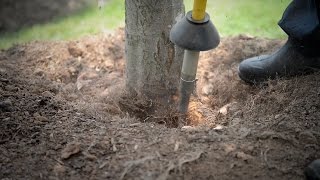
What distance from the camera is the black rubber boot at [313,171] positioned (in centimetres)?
166

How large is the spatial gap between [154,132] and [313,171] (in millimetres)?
771

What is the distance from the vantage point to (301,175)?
5.70ft

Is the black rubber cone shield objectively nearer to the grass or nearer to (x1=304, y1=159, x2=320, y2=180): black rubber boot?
(x1=304, y1=159, x2=320, y2=180): black rubber boot

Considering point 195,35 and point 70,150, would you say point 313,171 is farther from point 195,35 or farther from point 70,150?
point 70,150

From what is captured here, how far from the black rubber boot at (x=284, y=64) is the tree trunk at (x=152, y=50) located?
49cm

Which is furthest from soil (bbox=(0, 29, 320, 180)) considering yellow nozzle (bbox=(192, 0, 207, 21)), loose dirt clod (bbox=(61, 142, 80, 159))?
yellow nozzle (bbox=(192, 0, 207, 21))

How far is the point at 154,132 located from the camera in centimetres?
203

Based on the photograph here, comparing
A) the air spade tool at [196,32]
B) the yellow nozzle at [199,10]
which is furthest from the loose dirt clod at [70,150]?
the yellow nozzle at [199,10]

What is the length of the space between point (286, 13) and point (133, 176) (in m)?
1.47

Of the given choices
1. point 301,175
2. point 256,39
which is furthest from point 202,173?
point 256,39


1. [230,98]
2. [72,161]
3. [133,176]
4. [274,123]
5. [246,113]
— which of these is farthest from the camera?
[230,98]

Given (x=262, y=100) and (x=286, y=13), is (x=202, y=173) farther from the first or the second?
(x=286, y=13)

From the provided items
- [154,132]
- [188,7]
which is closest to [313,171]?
[154,132]

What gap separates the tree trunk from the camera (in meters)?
2.38
